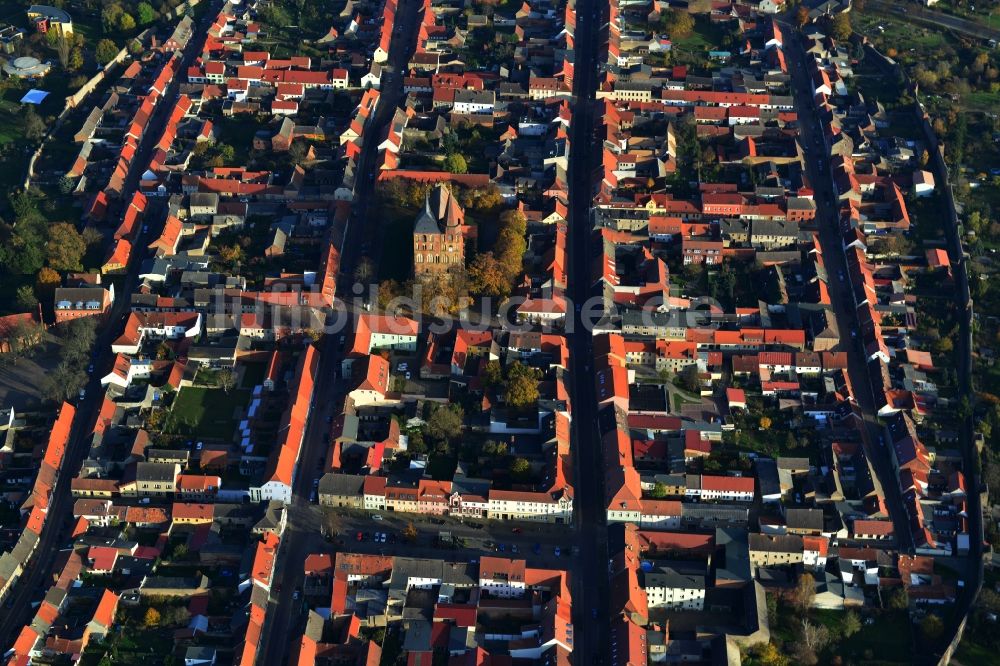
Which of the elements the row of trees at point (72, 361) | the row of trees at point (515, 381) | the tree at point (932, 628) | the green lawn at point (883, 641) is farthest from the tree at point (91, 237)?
the tree at point (932, 628)

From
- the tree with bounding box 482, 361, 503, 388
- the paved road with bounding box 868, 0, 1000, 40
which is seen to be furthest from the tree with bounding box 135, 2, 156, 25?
the paved road with bounding box 868, 0, 1000, 40

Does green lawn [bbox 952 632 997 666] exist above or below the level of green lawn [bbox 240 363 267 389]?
above

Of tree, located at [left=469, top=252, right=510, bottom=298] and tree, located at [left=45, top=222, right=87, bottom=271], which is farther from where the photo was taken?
tree, located at [left=45, top=222, right=87, bottom=271]

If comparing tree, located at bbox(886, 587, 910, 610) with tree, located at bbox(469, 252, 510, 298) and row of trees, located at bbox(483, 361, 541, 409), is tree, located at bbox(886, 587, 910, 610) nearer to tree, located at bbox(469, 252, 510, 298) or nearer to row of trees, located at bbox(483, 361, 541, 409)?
row of trees, located at bbox(483, 361, 541, 409)

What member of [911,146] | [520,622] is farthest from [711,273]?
[520,622]

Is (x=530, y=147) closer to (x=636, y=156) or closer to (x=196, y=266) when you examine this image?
(x=636, y=156)

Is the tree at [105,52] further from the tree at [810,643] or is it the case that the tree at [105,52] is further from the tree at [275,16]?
the tree at [810,643]

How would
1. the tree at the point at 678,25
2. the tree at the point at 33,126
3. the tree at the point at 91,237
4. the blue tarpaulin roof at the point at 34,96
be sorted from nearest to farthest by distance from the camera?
1. the tree at the point at 91,237
2. the tree at the point at 33,126
3. the blue tarpaulin roof at the point at 34,96
4. the tree at the point at 678,25
